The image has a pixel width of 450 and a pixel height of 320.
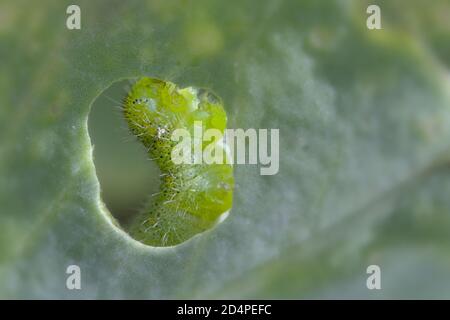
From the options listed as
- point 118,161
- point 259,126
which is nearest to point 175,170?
point 118,161

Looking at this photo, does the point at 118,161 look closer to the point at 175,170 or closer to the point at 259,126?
the point at 175,170

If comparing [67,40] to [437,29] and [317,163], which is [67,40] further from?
[437,29]

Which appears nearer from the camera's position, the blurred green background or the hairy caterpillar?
the blurred green background

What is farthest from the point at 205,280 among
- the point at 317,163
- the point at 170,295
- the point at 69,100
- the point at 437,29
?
the point at 437,29

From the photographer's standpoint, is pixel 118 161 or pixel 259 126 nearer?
pixel 259 126

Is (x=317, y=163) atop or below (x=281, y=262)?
atop
